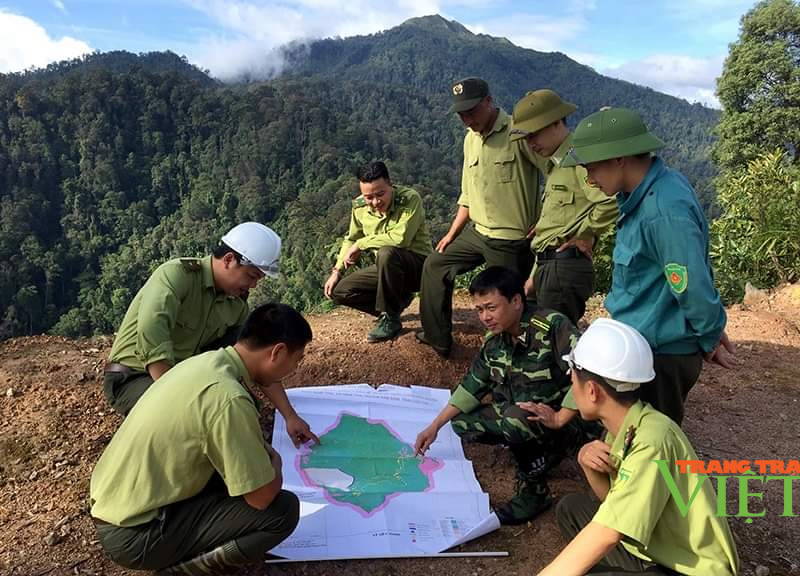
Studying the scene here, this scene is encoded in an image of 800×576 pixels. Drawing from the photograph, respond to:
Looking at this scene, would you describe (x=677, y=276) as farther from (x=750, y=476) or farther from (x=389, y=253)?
(x=389, y=253)

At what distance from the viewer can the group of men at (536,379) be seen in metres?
1.81

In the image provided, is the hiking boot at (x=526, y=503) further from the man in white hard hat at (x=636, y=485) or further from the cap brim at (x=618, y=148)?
the cap brim at (x=618, y=148)

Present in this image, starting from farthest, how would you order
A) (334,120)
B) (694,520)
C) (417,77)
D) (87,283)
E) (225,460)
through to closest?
(417,77), (334,120), (87,283), (225,460), (694,520)

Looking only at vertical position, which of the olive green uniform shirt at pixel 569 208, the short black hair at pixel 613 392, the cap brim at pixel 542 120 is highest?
the cap brim at pixel 542 120

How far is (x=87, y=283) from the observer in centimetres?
3756

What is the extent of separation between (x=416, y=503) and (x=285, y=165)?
46573 mm

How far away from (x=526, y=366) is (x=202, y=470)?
1.59 meters

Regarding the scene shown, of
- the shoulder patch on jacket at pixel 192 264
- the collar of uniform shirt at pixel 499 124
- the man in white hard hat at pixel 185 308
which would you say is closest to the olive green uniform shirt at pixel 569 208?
the collar of uniform shirt at pixel 499 124

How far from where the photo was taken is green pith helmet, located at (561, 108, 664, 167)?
2.11 metres

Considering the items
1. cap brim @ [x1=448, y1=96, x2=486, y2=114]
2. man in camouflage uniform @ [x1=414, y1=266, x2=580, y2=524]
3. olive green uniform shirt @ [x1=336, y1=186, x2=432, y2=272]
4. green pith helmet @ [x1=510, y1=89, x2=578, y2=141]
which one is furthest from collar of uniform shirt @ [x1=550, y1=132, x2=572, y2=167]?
olive green uniform shirt @ [x1=336, y1=186, x2=432, y2=272]

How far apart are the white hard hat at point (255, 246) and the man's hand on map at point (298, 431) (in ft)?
2.67

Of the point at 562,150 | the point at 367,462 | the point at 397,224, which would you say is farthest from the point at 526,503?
the point at 397,224

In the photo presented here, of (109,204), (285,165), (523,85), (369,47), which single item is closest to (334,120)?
(285,165)

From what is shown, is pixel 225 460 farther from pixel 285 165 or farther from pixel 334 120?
pixel 334 120
